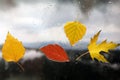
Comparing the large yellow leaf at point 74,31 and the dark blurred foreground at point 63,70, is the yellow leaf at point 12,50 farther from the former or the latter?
the large yellow leaf at point 74,31

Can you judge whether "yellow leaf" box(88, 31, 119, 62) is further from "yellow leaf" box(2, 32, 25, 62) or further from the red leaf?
"yellow leaf" box(2, 32, 25, 62)

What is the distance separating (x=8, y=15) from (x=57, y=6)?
0.17 meters

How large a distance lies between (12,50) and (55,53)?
14 cm

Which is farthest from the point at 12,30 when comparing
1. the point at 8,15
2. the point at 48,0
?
the point at 48,0

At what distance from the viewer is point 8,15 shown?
90 centimetres

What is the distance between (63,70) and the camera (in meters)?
0.89

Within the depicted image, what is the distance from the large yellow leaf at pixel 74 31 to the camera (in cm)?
89

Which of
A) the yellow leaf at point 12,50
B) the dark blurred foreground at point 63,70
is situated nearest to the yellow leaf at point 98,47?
the dark blurred foreground at point 63,70

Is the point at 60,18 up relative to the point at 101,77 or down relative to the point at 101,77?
up

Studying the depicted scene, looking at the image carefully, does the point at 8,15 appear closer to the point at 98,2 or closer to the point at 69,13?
the point at 69,13

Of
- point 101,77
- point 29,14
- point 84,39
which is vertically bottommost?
point 101,77

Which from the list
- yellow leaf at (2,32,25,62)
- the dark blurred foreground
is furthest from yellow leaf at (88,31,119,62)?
yellow leaf at (2,32,25,62)

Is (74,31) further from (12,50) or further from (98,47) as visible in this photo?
(12,50)

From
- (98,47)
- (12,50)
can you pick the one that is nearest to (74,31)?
(98,47)
